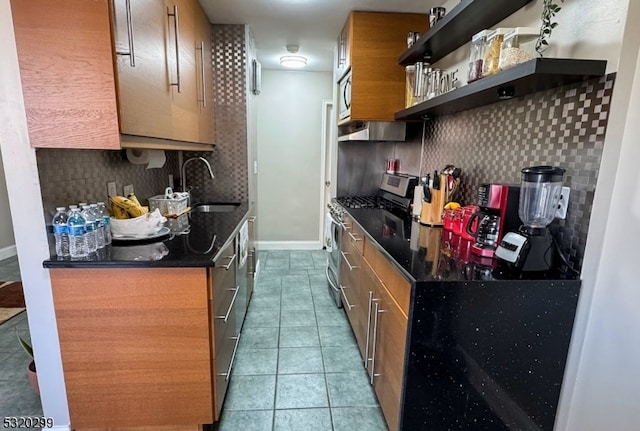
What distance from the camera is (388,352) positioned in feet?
5.03

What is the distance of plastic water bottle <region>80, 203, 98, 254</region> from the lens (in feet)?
4.68

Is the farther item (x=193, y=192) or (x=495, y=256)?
(x=193, y=192)

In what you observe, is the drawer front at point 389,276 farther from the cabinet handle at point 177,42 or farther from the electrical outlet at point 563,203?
the cabinet handle at point 177,42

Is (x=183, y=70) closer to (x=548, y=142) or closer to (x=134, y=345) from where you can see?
(x=134, y=345)

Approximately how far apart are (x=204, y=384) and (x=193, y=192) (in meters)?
1.96

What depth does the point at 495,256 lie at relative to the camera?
4.68ft

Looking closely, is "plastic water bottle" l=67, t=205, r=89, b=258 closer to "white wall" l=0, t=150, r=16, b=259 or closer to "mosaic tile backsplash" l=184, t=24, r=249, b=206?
"mosaic tile backsplash" l=184, t=24, r=249, b=206

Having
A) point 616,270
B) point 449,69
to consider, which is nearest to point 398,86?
point 449,69

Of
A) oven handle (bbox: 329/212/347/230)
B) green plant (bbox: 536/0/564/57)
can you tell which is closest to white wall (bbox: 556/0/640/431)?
green plant (bbox: 536/0/564/57)

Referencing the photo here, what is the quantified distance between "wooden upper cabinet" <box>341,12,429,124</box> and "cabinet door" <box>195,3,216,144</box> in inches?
43.0

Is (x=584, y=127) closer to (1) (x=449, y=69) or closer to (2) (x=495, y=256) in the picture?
(2) (x=495, y=256)

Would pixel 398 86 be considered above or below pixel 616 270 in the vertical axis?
above

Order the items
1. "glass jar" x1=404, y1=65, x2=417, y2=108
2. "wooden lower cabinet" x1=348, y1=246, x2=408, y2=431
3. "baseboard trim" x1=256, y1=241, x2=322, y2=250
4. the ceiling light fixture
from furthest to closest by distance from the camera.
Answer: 1. "baseboard trim" x1=256, y1=241, x2=322, y2=250
2. the ceiling light fixture
3. "glass jar" x1=404, y1=65, x2=417, y2=108
4. "wooden lower cabinet" x1=348, y1=246, x2=408, y2=431

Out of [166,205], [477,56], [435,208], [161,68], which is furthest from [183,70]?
[435,208]
